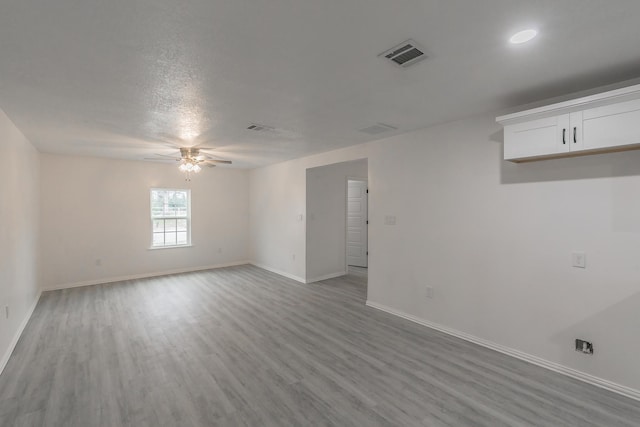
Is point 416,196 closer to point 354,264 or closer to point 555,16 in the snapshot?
point 555,16

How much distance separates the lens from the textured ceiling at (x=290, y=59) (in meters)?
1.47

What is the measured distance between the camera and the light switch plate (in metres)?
2.52

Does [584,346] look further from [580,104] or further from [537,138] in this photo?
[580,104]

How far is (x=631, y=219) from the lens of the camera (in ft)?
7.56

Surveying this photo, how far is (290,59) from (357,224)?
5.75 m

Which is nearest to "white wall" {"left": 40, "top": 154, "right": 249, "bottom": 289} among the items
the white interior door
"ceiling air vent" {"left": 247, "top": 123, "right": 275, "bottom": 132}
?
the white interior door

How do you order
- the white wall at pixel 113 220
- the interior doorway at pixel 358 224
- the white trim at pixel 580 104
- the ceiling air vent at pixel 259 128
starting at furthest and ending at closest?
the interior doorway at pixel 358 224, the white wall at pixel 113 220, the ceiling air vent at pixel 259 128, the white trim at pixel 580 104

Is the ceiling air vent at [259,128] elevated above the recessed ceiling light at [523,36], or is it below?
above

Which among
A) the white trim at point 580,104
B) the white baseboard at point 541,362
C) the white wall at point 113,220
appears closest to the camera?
the white trim at point 580,104

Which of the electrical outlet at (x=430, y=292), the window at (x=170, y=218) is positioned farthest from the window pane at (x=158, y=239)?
the electrical outlet at (x=430, y=292)

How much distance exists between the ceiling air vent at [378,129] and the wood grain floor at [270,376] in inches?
99.2

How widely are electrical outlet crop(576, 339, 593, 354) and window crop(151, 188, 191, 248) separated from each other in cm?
683

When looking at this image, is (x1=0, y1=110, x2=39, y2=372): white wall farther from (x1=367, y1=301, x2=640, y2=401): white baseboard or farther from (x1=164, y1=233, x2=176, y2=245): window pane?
(x1=367, y1=301, x2=640, y2=401): white baseboard

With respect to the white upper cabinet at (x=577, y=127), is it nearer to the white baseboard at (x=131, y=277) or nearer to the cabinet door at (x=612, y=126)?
the cabinet door at (x=612, y=126)
